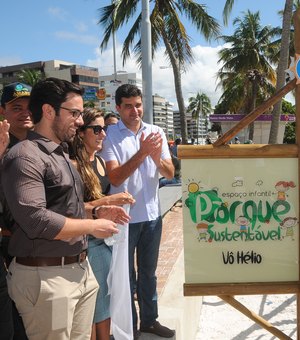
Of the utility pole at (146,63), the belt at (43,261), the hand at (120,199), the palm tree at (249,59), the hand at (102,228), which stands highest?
the palm tree at (249,59)

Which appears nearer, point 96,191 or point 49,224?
point 49,224

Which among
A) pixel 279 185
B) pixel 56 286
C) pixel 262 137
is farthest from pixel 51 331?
pixel 262 137

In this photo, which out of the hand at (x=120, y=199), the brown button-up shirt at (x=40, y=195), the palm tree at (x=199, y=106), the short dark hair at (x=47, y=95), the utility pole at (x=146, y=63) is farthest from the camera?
the palm tree at (x=199, y=106)

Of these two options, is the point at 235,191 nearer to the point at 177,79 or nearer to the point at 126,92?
the point at 126,92

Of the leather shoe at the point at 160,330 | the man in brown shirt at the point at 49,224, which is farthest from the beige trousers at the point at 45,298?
the leather shoe at the point at 160,330

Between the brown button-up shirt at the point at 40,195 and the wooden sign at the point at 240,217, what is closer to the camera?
the brown button-up shirt at the point at 40,195

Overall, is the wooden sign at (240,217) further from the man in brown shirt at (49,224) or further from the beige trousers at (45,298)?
the beige trousers at (45,298)

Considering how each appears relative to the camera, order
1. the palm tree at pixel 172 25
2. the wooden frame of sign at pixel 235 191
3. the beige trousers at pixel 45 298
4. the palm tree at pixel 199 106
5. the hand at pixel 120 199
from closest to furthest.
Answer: the beige trousers at pixel 45 298, the wooden frame of sign at pixel 235 191, the hand at pixel 120 199, the palm tree at pixel 172 25, the palm tree at pixel 199 106

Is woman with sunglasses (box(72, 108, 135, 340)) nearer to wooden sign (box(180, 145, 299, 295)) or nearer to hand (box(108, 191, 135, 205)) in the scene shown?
hand (box(108, 191, 135, 205))

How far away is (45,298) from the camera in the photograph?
5.84ft

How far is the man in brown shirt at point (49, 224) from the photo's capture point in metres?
1.69

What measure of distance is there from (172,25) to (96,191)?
13170 mm

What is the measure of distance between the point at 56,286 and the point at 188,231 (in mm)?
789

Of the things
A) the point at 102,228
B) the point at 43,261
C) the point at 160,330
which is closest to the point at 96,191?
the point at 102,228
